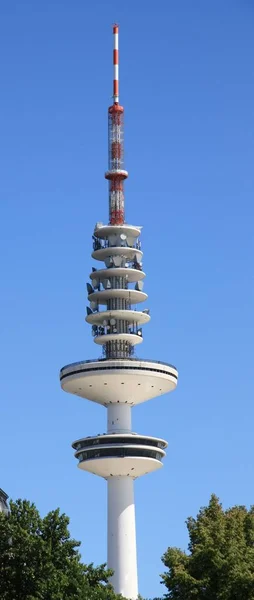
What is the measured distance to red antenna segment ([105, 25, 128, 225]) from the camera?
17612 centimetres

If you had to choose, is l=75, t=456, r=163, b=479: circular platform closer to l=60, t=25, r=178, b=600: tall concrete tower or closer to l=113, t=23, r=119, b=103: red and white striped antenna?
l=60, t=25, r=178, b=600: tall concrete tower

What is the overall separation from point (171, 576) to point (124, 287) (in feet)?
174

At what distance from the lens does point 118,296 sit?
171 meters

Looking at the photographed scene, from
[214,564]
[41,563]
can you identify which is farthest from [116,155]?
[41,563]

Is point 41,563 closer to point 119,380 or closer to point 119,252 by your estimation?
point 119,380

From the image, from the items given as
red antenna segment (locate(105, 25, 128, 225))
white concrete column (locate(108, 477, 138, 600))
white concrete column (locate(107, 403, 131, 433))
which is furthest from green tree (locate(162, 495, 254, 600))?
red antenna segment (locate(105, 25, 128, 225))

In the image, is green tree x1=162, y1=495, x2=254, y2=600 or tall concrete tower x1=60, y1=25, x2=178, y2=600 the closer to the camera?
green tree x1=162, y1=495, x2=254, y2=600

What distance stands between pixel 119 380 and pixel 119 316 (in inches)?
310

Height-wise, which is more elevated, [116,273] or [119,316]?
[116,273]

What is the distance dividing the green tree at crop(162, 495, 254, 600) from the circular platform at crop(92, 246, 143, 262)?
4803 centimetres

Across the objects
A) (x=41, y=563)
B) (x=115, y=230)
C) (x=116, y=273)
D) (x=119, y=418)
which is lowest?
(x=41, y=563)

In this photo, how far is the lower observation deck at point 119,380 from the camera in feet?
543

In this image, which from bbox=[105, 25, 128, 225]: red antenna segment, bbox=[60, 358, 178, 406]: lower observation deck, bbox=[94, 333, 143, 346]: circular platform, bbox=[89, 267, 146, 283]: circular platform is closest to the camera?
bbox=[60, 358, 178, 406]: lower observation deck

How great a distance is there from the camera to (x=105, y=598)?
106 m
